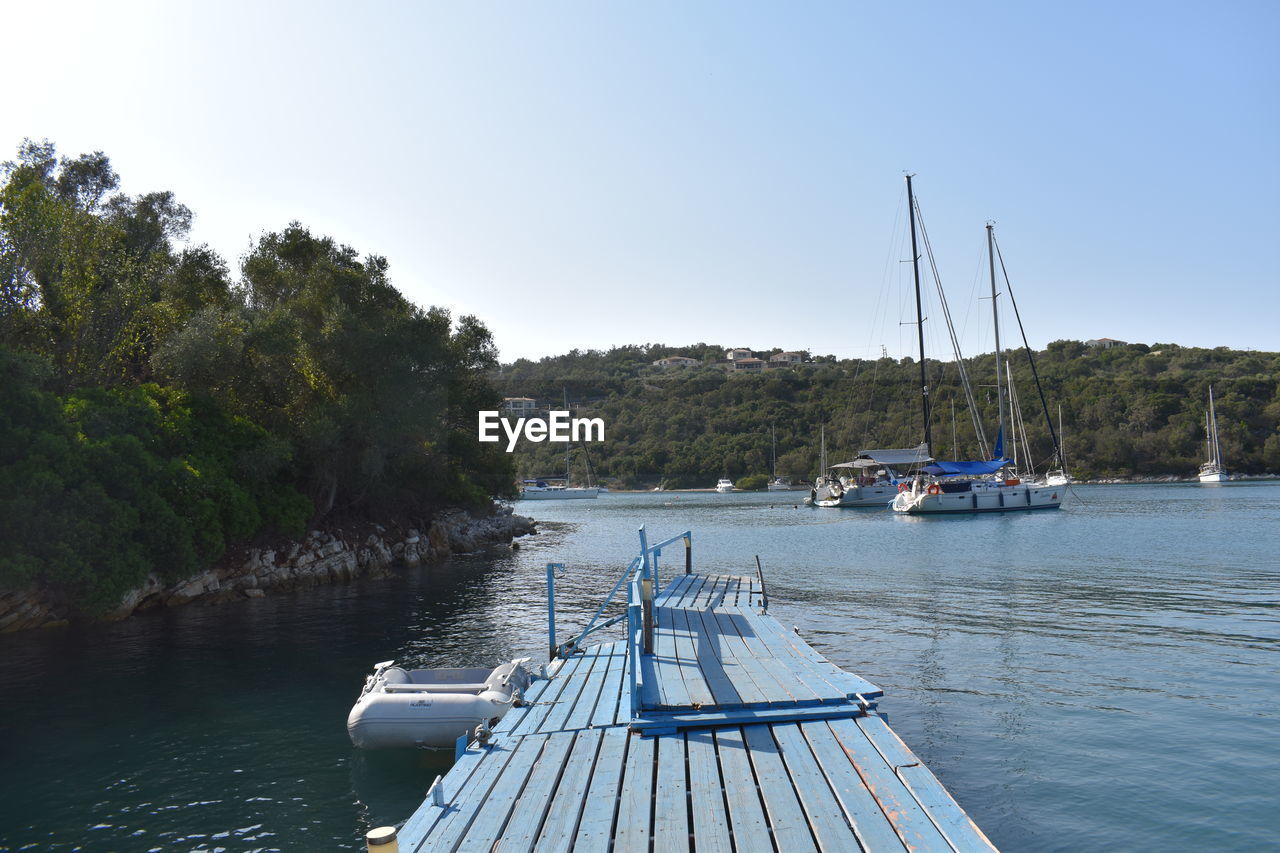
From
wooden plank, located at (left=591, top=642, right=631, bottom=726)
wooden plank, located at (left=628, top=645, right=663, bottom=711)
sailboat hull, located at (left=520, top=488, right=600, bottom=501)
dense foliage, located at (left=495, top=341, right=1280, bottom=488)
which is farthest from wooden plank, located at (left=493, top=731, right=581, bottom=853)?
sailboat hull, located at (left=520, top=488, right=600, bottom=501)

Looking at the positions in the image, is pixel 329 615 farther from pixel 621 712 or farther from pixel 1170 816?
pixel 1170 816

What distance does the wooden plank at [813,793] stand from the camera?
17.7 ft

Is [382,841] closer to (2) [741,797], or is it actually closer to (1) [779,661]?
(2) [741,797]

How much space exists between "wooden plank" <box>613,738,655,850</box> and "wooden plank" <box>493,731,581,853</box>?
17.0 inches

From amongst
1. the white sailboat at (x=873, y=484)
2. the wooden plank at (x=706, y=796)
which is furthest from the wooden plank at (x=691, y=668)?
the white sailboat at (x=873, y=484)

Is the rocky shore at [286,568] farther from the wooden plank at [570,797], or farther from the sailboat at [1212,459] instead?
the sailboat at [1212,459]

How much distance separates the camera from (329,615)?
23.2 metres

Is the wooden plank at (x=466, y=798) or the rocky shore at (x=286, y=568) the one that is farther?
the rocky shore at (x=286, y=568)

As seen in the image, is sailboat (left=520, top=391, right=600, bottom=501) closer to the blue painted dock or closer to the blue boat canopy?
the blue boat canopy

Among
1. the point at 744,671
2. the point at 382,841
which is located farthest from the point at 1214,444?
the point at 382,841

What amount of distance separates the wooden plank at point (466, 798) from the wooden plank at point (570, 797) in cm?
53

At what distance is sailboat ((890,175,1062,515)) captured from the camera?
2387 inches

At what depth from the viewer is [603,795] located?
20.6 ft

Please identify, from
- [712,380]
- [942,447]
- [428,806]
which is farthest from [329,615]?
[712,380]
